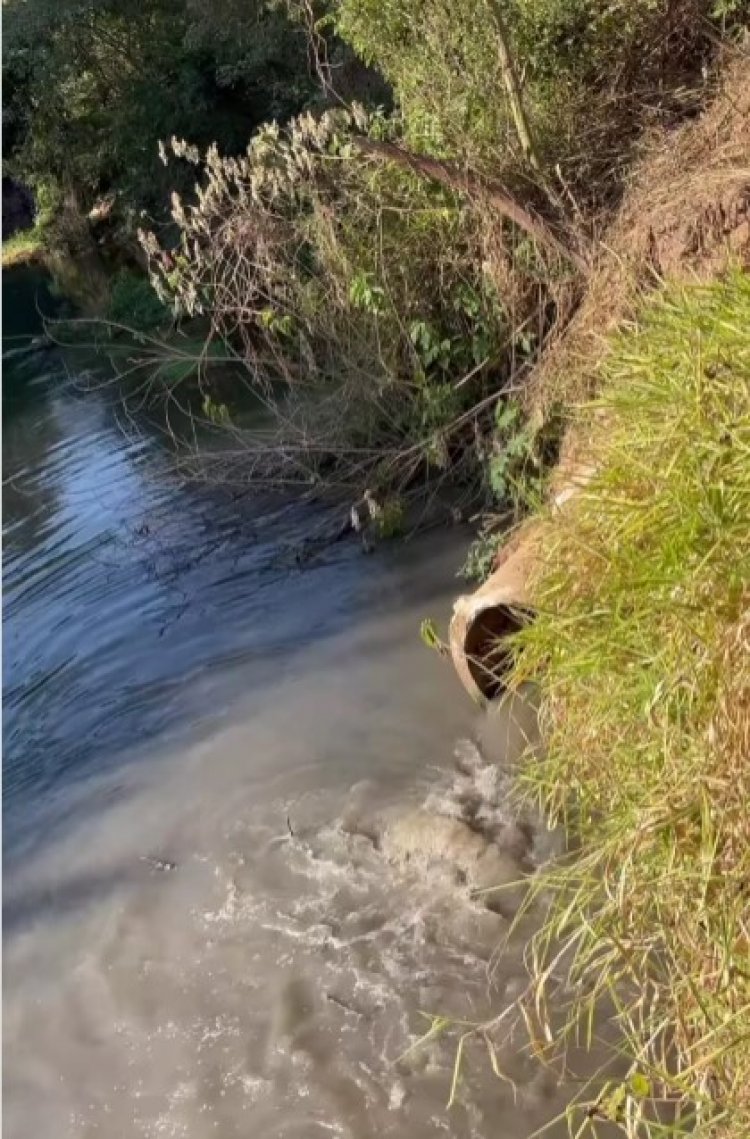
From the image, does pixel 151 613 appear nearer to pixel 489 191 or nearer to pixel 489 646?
pixel 489 646

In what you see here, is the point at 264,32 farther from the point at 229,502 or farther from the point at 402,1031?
the point at 402,1031

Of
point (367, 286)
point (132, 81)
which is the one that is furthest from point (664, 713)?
point (132, 81)

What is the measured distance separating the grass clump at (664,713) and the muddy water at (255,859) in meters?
0.48

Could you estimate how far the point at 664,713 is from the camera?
269cm

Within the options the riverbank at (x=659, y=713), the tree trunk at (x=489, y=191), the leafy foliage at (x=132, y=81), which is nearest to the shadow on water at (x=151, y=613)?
the tree trunk at (x=489, y=191)

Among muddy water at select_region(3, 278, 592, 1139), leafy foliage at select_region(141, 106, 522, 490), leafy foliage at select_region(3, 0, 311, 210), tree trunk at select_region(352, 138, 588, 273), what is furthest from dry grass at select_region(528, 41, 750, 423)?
leafy foliage at select_region(3, 0, 311, 210)

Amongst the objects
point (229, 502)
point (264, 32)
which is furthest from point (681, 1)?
point (264, 32)

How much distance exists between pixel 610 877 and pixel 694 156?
454 cm

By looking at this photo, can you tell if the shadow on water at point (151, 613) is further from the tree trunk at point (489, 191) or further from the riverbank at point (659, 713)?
the riverbank at point (659, 713)

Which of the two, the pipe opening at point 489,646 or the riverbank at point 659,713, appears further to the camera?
the pipe opening at point 489,646

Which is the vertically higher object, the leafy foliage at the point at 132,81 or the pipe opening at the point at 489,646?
the leafy foliage at the point at 132,81

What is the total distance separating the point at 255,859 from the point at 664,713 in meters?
2.26

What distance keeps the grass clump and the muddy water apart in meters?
0.48

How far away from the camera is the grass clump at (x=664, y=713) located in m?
2.42
